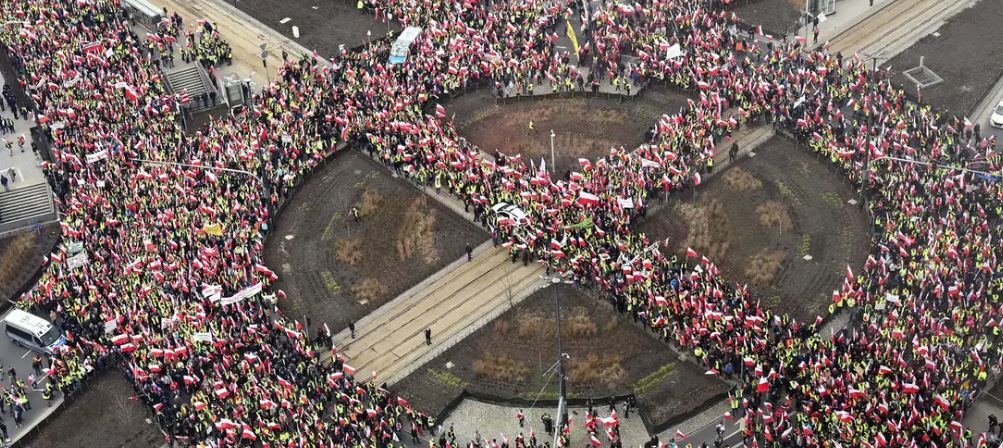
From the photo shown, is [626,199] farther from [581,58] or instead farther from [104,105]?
[104,105]

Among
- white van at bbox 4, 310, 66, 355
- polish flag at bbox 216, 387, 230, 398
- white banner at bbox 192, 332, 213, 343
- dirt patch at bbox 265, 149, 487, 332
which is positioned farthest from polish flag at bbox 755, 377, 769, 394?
white van at bbox 4, 310, 66, 355

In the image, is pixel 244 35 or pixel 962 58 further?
pixel 244 35

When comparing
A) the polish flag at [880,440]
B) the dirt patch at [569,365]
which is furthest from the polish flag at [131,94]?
the polish flag at [880,440]

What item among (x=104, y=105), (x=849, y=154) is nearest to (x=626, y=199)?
(x=849, y=154)

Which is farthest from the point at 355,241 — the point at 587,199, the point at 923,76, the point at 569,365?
the point at 923,76

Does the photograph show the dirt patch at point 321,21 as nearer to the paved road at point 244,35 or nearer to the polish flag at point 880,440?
the paved road at point 244,35

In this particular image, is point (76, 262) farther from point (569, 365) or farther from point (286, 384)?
point (569, 365)
